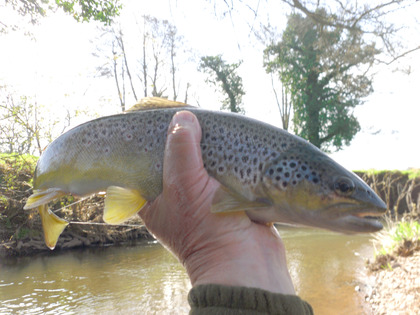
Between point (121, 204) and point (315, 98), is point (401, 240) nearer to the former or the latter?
point (121, 204)

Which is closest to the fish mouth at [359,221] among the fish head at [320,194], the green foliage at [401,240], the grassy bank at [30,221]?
the fish head at [320,194]

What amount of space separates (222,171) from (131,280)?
364 inches

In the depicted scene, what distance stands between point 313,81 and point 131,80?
16478mm

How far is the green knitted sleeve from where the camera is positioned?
4.82ft

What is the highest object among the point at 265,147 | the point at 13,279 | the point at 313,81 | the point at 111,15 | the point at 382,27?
the point at 313,81

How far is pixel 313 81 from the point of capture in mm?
28703

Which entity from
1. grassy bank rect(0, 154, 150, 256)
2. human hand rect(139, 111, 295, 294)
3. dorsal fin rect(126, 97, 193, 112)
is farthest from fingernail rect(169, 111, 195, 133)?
grassy bank rect(0, 154, 150, 256)

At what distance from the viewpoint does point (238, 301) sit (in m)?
1.48

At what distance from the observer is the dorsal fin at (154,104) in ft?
7.84

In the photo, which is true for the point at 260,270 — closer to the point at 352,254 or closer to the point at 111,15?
the point at 111,15

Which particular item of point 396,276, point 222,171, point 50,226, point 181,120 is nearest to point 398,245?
point 396,276

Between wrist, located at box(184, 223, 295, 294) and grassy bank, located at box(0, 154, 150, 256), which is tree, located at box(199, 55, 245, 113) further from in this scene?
wrist, located at box(184, 223, 295, 294)

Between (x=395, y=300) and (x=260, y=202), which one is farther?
(x=395, y=300)

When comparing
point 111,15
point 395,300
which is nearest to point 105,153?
point 395,300
